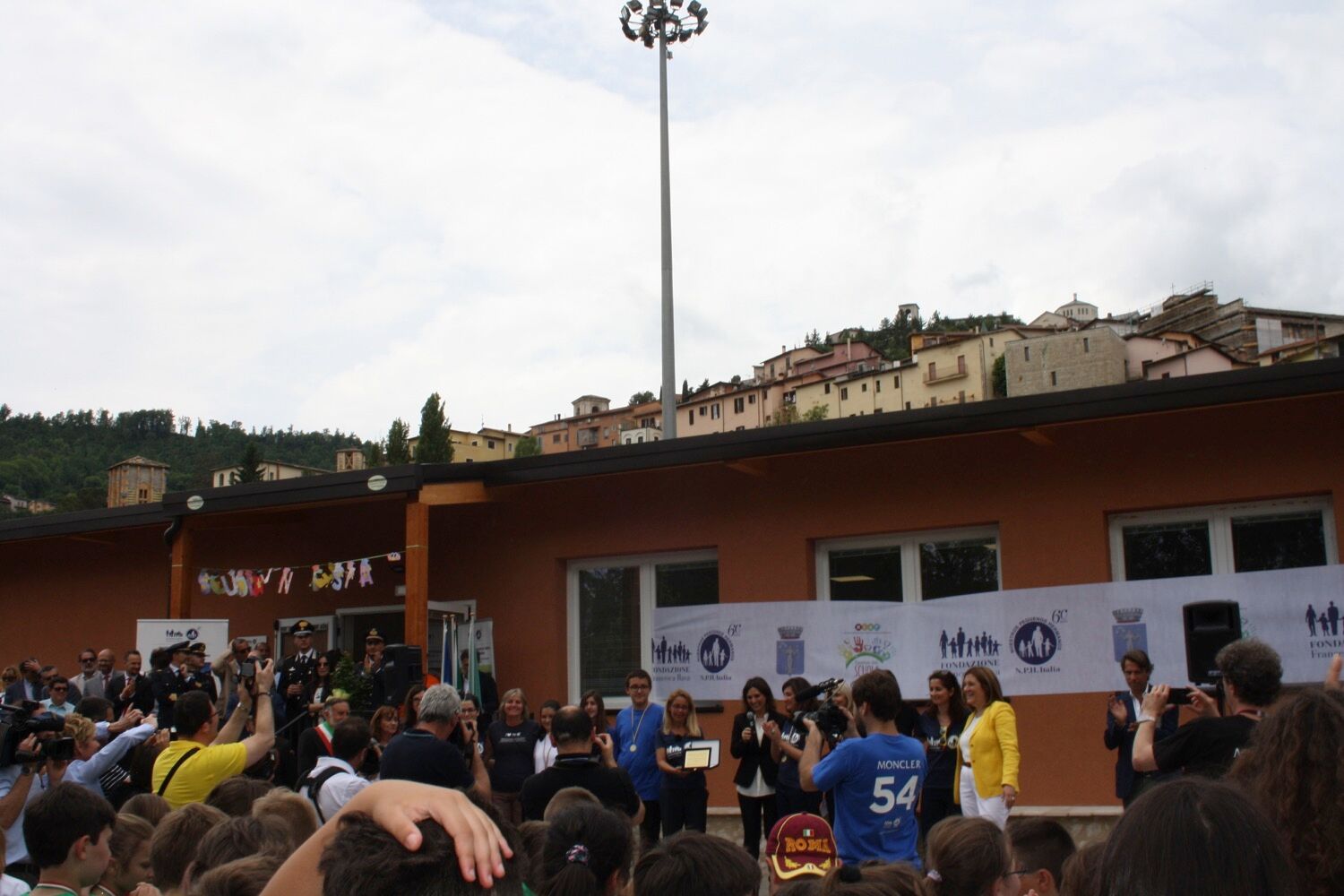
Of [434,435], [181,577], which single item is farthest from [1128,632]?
[434,435]

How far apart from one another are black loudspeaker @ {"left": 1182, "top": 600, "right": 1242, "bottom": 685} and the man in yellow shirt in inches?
190

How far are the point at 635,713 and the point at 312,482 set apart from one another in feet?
15.0

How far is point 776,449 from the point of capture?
1052 cm

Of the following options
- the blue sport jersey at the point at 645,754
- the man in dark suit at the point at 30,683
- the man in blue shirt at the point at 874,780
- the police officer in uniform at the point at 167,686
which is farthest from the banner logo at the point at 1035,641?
the man in dark suit at the point at 30,683

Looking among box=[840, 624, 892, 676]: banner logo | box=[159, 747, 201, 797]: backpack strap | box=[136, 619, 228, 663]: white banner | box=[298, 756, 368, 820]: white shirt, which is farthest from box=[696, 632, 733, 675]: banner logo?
box=[159, 747, 201, 797]: backpack strap

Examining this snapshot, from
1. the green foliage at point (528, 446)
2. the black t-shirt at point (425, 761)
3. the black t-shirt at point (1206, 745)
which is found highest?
the green foliage at point (528, 446)

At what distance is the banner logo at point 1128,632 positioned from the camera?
29.0ft

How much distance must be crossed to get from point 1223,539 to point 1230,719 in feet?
16.8

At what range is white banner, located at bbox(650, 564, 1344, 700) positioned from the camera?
8352 mm

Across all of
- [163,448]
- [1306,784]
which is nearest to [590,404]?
[163,448]

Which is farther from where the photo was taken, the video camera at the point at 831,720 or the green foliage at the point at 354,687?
the green foliage at the point at 354,687

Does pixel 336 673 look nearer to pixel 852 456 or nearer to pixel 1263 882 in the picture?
pixel 852 456

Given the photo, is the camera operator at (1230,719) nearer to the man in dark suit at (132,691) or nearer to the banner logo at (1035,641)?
the banner logo at (1035,641)

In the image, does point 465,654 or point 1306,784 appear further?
point 465,654
